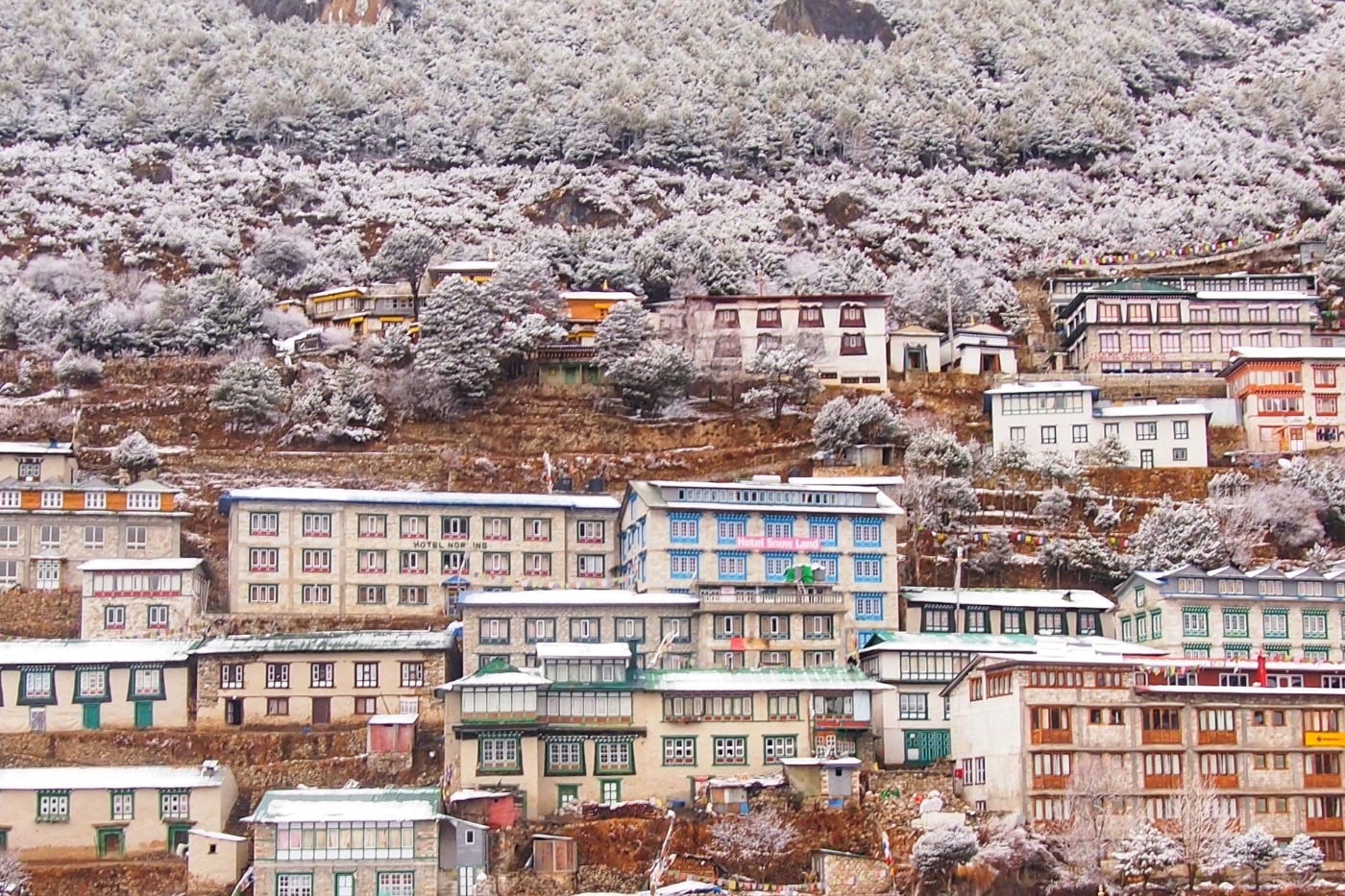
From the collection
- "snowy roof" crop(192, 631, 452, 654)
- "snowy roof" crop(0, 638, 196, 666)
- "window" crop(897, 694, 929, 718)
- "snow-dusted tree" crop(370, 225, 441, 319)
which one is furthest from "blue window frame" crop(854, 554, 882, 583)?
"snow-dusted tree" crop(370, 225, 441, 319)

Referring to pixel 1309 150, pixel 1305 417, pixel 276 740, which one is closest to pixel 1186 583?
pixel 1305 417

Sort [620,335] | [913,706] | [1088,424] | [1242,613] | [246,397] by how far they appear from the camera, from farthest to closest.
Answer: [620,335], [246,397], [1088,424], [1242,613], [913,706]

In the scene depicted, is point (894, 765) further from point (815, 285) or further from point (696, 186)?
point (696, 186)

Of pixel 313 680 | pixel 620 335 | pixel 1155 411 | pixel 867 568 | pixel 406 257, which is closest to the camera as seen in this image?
pixel 313 680

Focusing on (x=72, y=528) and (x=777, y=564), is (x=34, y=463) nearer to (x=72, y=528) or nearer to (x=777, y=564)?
(x=72, y=528)

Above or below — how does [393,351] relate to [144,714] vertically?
above

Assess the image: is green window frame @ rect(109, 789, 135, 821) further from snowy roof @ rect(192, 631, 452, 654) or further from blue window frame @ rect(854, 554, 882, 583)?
blue window frame @ rect(854, 554, 882, 583)

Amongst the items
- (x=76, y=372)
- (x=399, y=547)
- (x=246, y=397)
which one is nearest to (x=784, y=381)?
(x=399, y=547)
